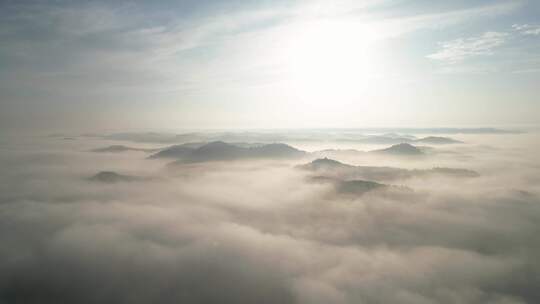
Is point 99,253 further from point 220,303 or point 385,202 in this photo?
point 385,202

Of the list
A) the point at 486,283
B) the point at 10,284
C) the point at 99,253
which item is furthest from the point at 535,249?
the point at 10,284

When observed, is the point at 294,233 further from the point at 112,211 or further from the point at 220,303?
the point at 112,211

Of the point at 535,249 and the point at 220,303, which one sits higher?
the point at 535,249

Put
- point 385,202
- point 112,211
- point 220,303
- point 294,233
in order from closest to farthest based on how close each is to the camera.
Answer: point 220,303 → point 294,233 → point 112,211 → point 385,202

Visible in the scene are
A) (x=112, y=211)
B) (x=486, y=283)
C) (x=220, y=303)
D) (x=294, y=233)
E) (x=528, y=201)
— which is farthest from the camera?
(x=528, y=201)

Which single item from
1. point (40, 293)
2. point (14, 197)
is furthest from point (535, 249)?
point (14, 197)

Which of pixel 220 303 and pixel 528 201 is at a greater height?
pixel 528 201

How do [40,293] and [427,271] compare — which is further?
[427,271]

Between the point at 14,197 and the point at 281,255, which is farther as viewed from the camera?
the point at 14,197

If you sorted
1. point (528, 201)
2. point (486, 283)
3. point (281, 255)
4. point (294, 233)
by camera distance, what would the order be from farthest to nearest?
point (528, 201)
point (294, 233)
point (281, 255)
point (486, 283)
